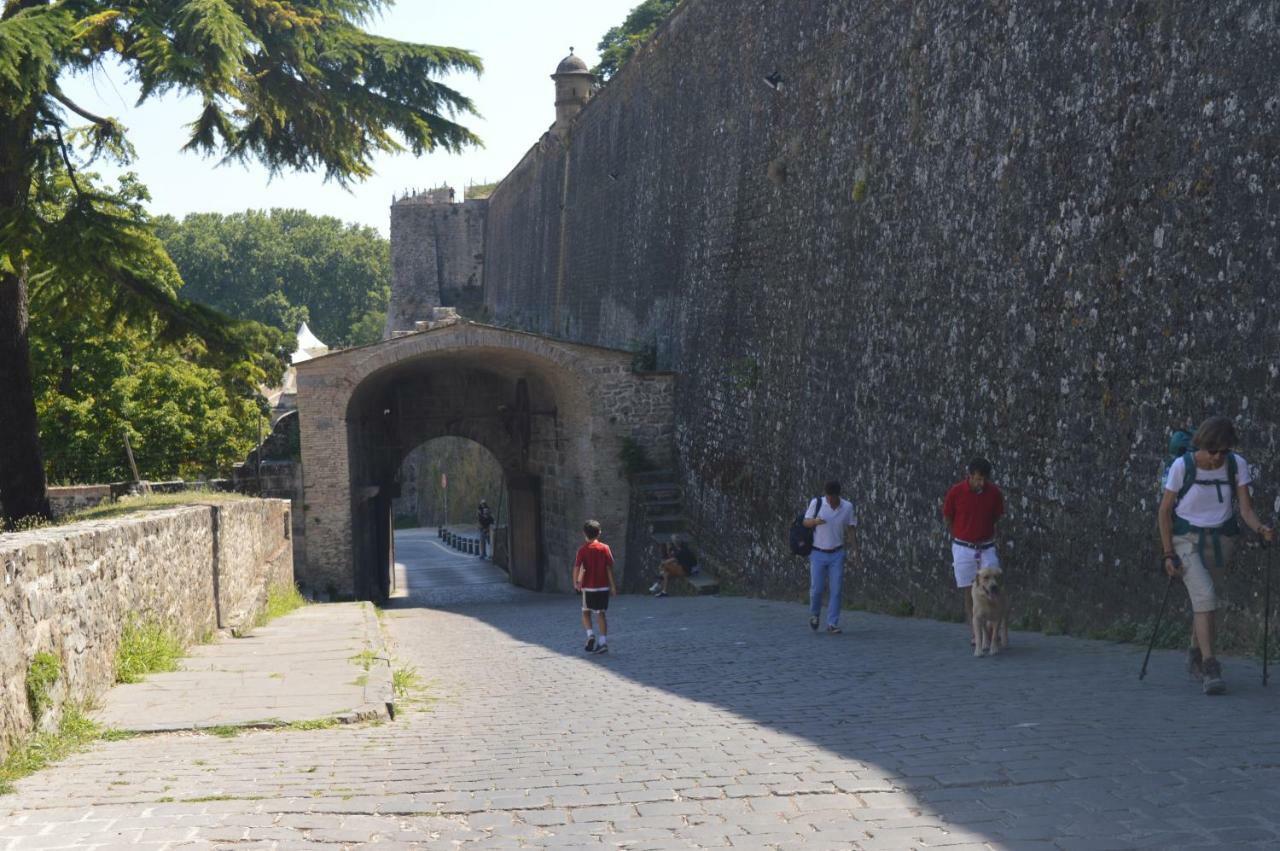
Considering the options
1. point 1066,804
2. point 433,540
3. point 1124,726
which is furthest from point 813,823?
point 433,540

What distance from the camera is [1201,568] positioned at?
7297 millimetres

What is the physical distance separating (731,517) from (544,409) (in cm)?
746

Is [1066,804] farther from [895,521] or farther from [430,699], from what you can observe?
[895,521]

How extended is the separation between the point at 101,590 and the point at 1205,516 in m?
6.34

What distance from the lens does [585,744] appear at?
23.2 feet

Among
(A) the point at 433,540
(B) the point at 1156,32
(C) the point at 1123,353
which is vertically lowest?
(A) the point at 433,540

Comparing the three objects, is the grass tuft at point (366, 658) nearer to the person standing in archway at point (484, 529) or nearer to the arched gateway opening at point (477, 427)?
the arched gateway opening at point (477, 427)

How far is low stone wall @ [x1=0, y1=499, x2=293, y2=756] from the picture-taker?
6.51 m

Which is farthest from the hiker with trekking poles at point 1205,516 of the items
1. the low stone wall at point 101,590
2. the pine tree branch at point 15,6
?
the pine tree branch at point 15,6

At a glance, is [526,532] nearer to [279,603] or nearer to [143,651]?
[279,603]

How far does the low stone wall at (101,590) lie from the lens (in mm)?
6508

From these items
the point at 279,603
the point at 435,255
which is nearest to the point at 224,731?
the point at 279,603

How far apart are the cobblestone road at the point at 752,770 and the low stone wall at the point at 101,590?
1.89 feet

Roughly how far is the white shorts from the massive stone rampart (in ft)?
3.19
